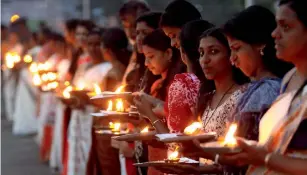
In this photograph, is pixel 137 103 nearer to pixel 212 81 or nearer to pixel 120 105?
pixel 120 105

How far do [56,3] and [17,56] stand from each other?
2.00 meters

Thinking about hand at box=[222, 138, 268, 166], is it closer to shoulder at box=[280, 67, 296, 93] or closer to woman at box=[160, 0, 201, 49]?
shoulder at box=[280, 67, 296, 93]

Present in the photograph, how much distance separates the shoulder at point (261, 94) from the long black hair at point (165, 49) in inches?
62.7

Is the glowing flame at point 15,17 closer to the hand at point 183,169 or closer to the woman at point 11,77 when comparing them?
the woman at point 11,77

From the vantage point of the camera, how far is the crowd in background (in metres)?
3.15

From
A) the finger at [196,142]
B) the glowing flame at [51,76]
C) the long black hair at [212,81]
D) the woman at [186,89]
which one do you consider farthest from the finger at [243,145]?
the glowing flame at [51,76]

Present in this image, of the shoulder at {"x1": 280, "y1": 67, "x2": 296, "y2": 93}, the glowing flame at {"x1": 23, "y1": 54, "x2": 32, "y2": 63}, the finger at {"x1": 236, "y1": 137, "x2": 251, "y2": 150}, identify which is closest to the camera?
the finger at {"x1": 236, "y1": 137, "x2": 251, "y2": 150}

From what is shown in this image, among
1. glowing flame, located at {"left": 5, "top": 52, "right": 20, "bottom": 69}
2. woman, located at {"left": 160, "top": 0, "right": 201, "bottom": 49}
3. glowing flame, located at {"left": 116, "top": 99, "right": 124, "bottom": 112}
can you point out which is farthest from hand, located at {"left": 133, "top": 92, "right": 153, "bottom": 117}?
glowing flame, located at {"left": 5, "top": 52, "right": 20, "bottom": 69}

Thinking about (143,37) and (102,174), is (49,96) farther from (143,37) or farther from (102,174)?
(143,37)

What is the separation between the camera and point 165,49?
5.32 metres

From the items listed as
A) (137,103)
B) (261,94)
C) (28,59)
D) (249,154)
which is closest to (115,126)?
(137,103)

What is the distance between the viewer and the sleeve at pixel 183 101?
14.7 ft

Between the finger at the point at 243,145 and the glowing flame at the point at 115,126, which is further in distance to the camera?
the glowing flame at the point at 115,126

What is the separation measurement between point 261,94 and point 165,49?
1.82m
